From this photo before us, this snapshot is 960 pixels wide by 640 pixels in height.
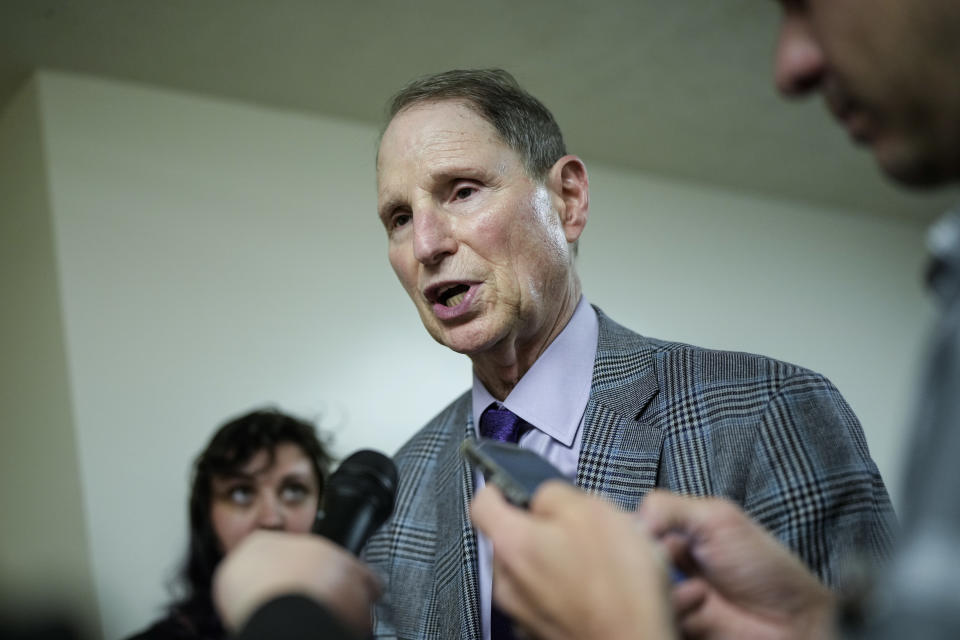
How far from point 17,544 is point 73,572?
20.6 inches

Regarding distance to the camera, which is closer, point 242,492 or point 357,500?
point 357,500

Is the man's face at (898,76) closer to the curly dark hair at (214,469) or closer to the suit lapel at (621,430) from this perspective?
the suit lapel at (621,430)

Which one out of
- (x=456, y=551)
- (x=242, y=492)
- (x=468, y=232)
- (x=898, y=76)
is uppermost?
(x=468, y=232)

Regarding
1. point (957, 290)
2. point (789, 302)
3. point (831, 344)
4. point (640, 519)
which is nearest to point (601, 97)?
point (789, 302)

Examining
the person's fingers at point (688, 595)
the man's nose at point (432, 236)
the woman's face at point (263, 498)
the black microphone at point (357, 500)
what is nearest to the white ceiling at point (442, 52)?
the woman's face at point (263, 498)

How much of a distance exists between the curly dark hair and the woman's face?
2 cm

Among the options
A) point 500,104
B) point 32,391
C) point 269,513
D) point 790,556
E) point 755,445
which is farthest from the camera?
point 32,391

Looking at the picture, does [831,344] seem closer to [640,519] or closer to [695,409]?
[695,409]

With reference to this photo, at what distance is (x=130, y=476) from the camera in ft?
9.67

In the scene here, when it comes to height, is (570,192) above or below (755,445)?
above

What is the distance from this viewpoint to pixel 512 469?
80cm

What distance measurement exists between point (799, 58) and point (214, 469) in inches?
91.4

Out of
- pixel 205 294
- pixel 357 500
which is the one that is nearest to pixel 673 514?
pixel 357 500

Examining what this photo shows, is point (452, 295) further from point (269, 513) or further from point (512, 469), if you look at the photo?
point (269, 513)
